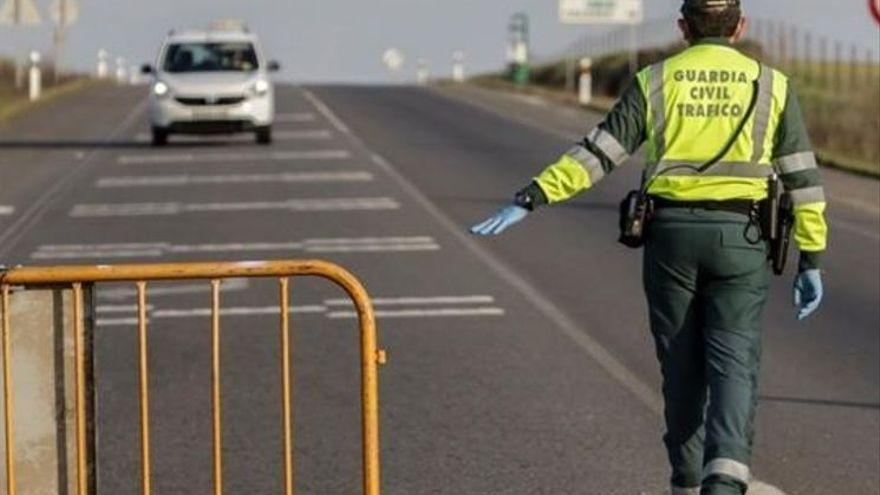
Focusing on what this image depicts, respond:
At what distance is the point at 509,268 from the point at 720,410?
34.0 ft

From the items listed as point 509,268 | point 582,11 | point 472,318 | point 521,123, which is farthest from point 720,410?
point 582,11

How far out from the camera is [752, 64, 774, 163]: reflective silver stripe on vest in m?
8.00

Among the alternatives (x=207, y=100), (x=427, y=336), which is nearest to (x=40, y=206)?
(x=427, y=336)

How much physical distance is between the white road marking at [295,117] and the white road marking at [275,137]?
9.79 ft

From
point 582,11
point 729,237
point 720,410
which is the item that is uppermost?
point 729,237

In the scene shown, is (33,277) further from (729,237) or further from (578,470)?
(578,470)

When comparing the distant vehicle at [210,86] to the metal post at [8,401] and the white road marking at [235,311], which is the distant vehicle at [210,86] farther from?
the metal post at [8,401]

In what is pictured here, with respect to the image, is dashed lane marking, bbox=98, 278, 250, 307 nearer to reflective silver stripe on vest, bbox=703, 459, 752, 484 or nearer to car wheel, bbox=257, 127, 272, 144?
reflective silver stripe on vest, bbox=703, 459, 752, 484

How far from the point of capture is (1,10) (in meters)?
49.5

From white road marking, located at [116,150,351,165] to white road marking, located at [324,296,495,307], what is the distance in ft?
52.1

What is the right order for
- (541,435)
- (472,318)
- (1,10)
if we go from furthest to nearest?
(1,10) < (472,318) < (541,435)

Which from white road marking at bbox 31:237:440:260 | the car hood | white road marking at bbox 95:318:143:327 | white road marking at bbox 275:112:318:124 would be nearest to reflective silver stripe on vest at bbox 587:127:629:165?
white road marking at bbox 95:318:143:327

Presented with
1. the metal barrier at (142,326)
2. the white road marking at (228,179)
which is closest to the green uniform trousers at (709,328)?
the metal barrier at (142,326)

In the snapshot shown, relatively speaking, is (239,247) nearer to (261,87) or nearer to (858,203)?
(858,203)
